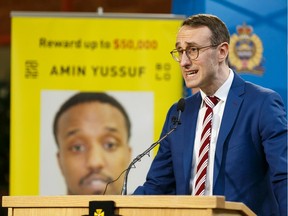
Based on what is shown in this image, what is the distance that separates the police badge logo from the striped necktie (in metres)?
2.35

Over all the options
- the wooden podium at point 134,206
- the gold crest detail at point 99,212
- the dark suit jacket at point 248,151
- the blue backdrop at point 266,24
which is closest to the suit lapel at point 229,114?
the dark suit jacket at point 248,151

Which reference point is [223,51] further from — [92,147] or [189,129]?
[92,147]

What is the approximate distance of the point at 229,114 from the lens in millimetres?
4781

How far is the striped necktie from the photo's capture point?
471cm

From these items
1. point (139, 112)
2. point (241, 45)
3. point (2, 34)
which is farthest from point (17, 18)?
point (2, 34)

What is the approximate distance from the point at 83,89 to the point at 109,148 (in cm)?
57

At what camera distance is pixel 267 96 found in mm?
4746

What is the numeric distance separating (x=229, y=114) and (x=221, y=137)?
143mm

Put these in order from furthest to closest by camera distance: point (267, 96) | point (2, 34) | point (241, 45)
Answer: point (2, 34) < point (241, 45) < point (267, 96)

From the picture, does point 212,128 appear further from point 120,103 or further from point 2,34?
point 2,34

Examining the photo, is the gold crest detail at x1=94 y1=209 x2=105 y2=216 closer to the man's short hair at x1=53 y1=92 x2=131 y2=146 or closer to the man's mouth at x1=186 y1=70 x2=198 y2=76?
the man's mouth at x1=186 y1=70 x2=198 y2=76

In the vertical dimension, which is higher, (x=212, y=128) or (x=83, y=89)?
(x=83, y=89)

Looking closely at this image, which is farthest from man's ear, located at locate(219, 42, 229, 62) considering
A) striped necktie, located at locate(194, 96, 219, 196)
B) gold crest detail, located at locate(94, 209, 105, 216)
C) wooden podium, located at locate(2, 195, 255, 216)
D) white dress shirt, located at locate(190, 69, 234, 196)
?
gold crest detail, located at locate(94, 209, 105, 216)

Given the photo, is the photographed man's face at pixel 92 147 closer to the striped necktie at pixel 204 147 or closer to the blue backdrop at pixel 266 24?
the blue backdrop at pixel 266 24
